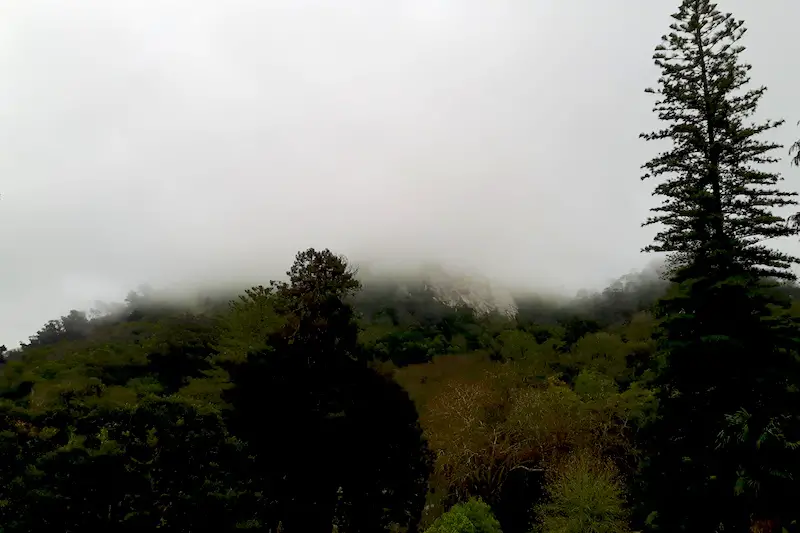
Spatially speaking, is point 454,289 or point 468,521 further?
point 454,289

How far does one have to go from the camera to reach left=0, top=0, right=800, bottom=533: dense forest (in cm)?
1691

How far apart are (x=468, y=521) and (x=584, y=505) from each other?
5286 mm

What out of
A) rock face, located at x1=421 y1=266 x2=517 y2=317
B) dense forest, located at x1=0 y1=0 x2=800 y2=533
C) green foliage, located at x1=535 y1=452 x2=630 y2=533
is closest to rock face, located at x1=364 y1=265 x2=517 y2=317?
rock face, located at x1=421 y1=266 x2=517 y2=317

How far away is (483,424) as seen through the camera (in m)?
33.1

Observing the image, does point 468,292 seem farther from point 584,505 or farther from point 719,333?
point 719,333

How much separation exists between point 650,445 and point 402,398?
1103 cm

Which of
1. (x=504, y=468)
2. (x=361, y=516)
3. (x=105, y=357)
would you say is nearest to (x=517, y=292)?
(x=105, y=357)

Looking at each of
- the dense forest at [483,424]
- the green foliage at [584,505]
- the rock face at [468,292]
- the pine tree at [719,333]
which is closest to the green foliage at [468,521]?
the dense forest at [483,424]

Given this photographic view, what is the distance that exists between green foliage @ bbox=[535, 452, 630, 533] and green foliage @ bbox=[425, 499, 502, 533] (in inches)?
108

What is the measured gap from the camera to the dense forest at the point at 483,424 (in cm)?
1691

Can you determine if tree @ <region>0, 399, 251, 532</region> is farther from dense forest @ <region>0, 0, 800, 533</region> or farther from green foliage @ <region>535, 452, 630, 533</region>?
green foliage @ <region>535, 452, 630, 533</region>

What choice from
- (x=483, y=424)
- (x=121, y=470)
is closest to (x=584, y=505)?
(x=483, y=424)

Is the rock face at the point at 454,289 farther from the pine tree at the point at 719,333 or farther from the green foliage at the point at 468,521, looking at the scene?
the pine tree at the point at 719,333

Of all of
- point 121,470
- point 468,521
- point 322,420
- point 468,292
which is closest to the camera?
point 121,470
